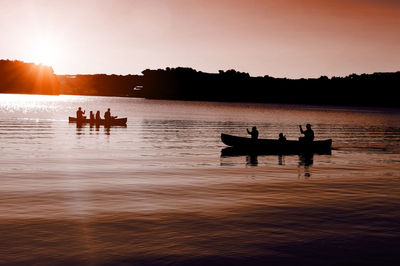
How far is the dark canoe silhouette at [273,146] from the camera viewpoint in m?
33.3

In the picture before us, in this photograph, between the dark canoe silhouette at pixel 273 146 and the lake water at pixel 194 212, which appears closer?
the lake water at pixel 194 212

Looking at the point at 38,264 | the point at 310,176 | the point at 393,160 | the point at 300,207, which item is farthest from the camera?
the point at 393,160

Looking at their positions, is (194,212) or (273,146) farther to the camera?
(273,146)

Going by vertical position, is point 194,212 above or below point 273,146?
below

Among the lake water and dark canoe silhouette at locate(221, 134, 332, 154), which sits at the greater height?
dark canoe silhouette at locate(221, 134, 332, 154)

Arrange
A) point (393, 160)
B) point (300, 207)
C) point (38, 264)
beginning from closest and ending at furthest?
point (38, 264), point (300, 207), point (393, 160)

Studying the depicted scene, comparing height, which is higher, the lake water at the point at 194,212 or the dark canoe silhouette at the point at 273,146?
the dark canoe silhouette at the point at 273,146

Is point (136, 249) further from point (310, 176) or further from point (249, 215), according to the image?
point (310, 176)

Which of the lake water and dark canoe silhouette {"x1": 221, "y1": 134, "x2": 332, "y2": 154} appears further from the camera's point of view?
dark canoe silhouette {"x1": 221, "y1": 134, "x2": 332, "y2": 154}

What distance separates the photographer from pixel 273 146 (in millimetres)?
33219

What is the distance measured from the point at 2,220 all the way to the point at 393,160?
27.9m

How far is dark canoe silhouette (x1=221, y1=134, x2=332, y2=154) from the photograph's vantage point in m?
33.3

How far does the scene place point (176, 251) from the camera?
9867 mm

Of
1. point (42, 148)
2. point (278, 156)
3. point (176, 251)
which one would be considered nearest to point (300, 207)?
point (176, 251)
